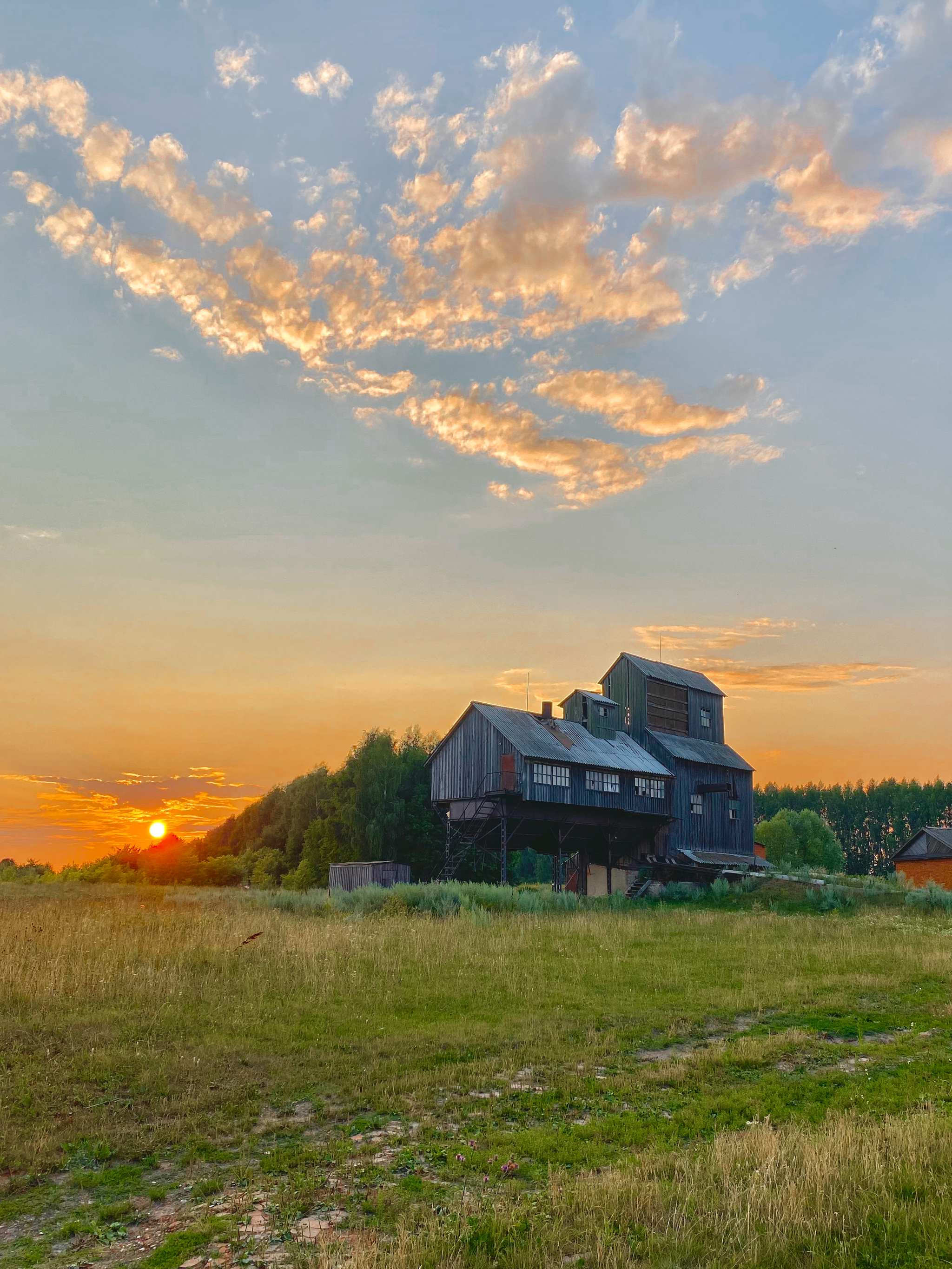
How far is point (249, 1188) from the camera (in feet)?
27.2

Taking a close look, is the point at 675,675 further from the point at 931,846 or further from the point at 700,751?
the point at 931,846

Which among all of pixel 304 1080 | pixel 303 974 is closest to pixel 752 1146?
pixel 304 1080

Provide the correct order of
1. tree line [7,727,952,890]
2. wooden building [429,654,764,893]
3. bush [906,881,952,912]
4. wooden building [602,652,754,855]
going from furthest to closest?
1. tree line [7,727,952,890]
2. wooden building [602,652,754,855]
3. wooden building [429,654,764,893]
4. bush [906,881,952,912]

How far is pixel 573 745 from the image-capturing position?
47.3 metres

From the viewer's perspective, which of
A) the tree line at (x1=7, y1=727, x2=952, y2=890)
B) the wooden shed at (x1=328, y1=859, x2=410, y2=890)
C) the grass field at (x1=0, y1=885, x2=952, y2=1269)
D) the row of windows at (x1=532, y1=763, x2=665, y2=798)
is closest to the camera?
the grass field at (x1=0, y1=885, x2=952, y2=1269)

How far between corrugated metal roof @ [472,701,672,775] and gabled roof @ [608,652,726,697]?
458cm

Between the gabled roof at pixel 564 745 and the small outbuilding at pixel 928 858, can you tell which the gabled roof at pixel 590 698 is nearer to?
the gabled roof at pixel 564 745

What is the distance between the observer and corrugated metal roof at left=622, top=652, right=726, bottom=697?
54812mm

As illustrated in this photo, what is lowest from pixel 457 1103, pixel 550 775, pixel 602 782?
pixel 457 1103

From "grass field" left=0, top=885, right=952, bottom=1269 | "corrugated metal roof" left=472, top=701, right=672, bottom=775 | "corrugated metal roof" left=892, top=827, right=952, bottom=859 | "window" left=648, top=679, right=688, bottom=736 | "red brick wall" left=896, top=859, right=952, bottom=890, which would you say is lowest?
"red brick wall" left=896, top=859, right=952, bottom=890

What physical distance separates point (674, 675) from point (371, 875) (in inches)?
949

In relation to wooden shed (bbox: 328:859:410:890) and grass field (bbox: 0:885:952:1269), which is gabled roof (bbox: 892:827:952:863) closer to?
wooden shed (bbox: 328:859:410:890)

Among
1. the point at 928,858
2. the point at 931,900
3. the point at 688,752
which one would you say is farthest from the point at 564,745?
the point at 928,858

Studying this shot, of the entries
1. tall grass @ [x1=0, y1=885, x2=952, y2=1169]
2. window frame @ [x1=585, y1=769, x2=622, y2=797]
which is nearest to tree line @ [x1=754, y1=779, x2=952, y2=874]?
window frame @ [x1=585, y1=769, x2=622, y2=797]
